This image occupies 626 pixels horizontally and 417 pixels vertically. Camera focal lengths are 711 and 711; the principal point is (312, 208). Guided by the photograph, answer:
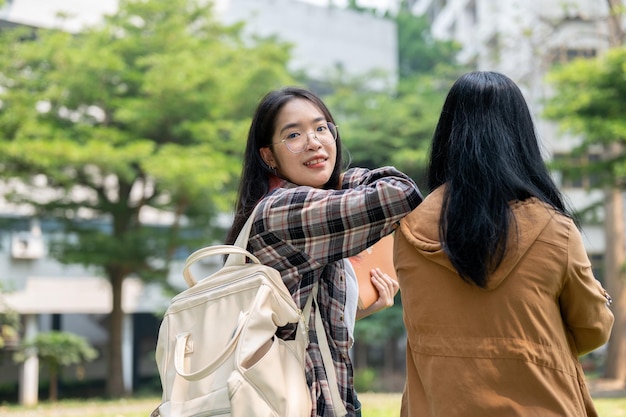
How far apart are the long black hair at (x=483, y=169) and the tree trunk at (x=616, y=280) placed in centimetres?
1124

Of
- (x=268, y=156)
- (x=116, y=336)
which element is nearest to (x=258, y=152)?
(x=268, y=156)

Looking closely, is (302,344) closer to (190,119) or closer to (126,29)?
(190,119)

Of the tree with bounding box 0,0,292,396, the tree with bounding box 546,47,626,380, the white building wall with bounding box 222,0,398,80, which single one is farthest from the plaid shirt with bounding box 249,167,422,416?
the white building wall with bounding box 222,0,398,80

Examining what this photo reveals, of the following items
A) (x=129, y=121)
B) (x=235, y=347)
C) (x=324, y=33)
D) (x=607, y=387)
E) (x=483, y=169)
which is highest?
(x=324, y=33)

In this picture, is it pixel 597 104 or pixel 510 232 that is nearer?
pixel 510 232

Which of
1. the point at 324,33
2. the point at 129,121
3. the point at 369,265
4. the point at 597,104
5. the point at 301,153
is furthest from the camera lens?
the point at 324,33

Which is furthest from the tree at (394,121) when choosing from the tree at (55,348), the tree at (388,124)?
the tree at (55,348)

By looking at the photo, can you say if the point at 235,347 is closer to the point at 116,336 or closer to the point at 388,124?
the point at 116,336

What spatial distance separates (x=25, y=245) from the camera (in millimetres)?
14484

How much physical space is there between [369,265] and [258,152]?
412 mm

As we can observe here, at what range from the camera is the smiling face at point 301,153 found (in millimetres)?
1717

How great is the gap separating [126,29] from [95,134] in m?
1.94

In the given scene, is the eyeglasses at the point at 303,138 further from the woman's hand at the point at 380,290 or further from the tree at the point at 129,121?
the tree at the point at 129,121

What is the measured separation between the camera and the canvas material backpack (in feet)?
4.62
